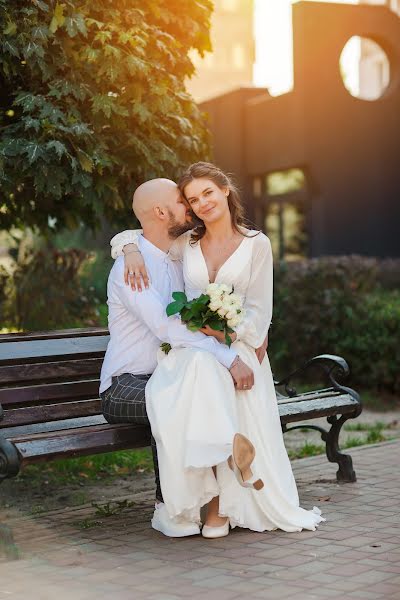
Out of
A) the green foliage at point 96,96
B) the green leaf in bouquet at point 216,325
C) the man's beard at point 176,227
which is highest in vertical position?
the green foliage at point 96,96

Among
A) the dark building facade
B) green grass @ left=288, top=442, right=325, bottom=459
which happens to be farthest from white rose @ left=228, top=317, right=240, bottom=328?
the dark building facade

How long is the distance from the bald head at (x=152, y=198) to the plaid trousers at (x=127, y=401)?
861 millimetres

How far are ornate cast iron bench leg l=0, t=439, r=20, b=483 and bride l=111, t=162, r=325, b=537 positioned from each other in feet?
2.31

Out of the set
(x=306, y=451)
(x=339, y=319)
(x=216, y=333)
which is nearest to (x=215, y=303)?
(x=216, y=333)

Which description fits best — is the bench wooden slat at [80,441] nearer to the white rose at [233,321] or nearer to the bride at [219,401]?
the bride at [219,401]

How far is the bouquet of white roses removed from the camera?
17.1ft

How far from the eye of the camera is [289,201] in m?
Answer: 21.6

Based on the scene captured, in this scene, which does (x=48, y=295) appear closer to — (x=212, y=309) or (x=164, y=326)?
(x=164, y=326)

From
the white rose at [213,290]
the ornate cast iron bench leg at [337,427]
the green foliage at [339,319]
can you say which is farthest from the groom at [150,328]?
the green foliage at [339,319]

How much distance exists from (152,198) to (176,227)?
0.20 metres

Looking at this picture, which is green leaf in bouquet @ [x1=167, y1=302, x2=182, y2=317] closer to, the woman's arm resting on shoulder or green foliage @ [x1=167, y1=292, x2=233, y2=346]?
green foliage @ [x1=167, y1=292, x2=233, y2=346]

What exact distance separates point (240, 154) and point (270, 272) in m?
17.4

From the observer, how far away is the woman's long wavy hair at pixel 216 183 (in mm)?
5520

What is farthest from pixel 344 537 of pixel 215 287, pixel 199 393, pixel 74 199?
pixel 74 199
